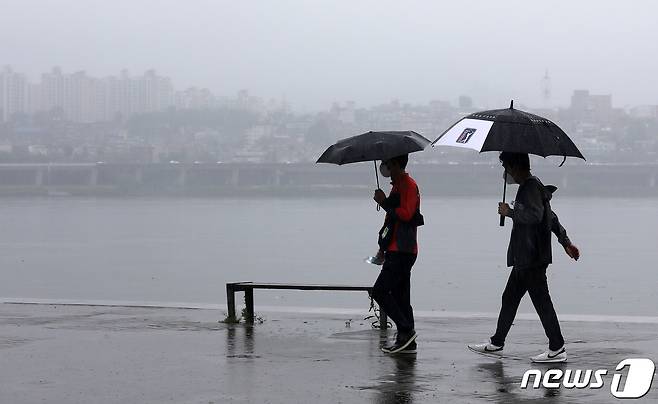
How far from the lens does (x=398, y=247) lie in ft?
31.7

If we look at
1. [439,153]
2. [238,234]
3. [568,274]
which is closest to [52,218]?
[238,234]

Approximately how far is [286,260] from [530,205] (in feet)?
136

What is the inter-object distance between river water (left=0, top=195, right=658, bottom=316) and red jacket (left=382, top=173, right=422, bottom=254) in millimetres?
3981

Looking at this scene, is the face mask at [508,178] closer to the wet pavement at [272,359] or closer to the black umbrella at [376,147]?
the black umbrella at [376,147]

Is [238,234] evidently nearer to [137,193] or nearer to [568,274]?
[568,274]

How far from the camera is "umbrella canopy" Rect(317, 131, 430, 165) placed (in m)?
9.71

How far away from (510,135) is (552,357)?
1.58 metres

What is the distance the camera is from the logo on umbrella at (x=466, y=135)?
30.4ft

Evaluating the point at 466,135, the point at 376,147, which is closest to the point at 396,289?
the point at 376,147

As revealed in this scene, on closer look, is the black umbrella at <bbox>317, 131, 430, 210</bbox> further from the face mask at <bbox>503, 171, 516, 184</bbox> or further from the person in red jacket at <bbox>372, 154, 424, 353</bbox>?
the face mask at <bbox>503, 171, 516, 184</bbox>

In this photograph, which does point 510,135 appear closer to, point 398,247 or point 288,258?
point 398,247

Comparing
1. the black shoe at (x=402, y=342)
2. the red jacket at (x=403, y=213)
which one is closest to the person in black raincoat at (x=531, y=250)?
the black shoe at (x=402, y=342)

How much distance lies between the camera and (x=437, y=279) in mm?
36500

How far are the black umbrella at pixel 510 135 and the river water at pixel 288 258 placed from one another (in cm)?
441
